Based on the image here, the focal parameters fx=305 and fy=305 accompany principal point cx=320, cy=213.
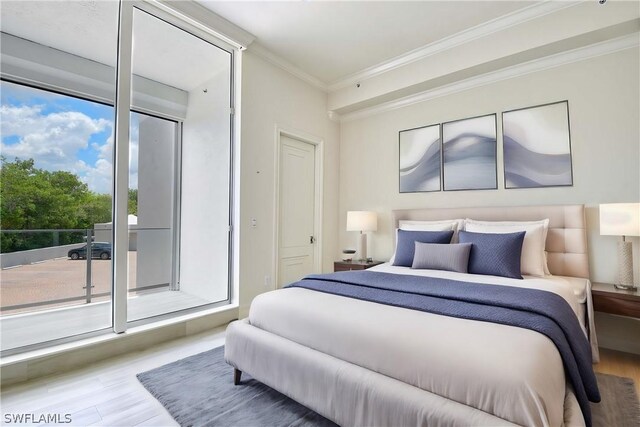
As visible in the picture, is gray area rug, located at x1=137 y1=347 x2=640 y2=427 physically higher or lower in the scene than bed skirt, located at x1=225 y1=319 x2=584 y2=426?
lower

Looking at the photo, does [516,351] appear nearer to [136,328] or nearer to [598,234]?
[598,234]

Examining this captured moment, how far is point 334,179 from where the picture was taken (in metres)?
4.66

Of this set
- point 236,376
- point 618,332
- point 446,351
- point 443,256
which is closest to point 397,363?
point 446,351

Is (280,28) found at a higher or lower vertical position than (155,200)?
higher

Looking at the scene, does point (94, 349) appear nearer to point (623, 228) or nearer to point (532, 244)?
point (532, 244)

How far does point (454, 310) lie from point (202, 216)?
334 centimetres

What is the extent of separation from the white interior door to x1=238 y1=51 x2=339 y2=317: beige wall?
227 millimetres

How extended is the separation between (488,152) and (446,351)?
281cm

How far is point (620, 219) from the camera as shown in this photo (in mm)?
2424

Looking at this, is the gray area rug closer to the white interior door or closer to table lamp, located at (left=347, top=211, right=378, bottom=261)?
the white interior door

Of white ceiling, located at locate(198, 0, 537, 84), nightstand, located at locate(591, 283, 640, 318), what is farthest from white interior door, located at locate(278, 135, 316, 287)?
nightstand, located at locate(591, 283, 640, 318)

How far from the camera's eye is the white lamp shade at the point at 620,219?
7.79ft

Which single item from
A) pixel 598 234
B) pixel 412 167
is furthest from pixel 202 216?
pixel 598 234

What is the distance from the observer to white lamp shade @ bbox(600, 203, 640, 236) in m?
2.37
